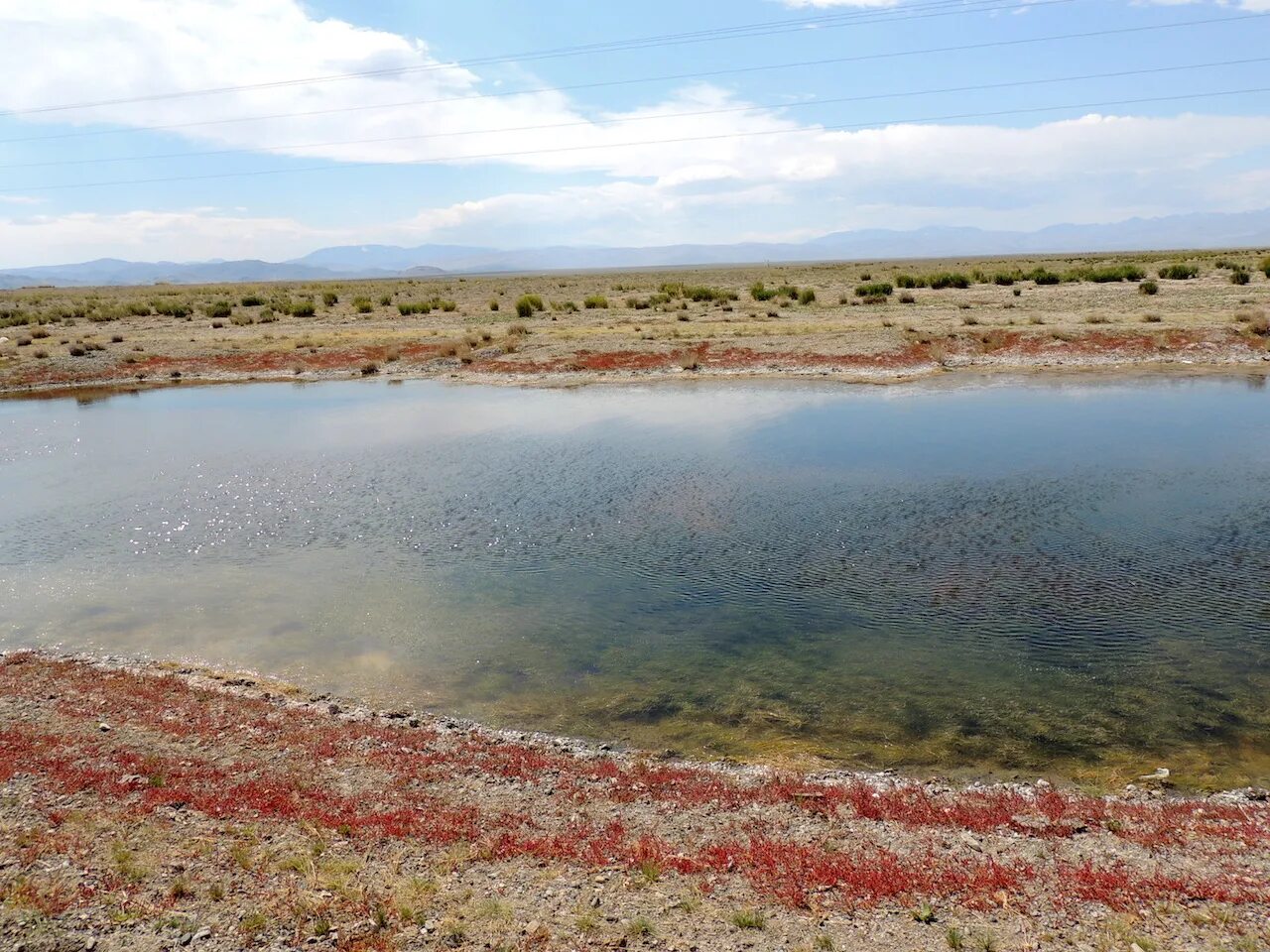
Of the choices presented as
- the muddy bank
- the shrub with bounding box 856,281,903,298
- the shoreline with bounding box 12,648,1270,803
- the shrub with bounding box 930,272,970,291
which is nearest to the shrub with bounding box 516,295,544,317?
the muddy bank

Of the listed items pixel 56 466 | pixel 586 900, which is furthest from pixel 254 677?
pixel 56 466

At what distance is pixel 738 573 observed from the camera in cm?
1769

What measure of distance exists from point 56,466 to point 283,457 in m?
8.28

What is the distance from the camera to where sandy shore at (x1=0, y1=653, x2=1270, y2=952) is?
7.41 m

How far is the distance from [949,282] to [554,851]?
77480 mm

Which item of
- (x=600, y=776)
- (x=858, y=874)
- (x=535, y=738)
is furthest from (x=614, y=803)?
(x=858, y=874)

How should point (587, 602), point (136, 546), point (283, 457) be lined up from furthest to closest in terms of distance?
1. point (283, 457)
2. point (136, 546)
3. point (587, 602)

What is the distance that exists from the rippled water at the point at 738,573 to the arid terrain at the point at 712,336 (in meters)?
11.2

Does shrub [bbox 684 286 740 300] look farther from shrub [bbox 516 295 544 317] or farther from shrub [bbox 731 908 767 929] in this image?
shrub [bbox 731 908 767 929]

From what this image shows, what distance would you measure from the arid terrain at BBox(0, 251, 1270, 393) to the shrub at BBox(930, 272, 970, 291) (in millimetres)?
271

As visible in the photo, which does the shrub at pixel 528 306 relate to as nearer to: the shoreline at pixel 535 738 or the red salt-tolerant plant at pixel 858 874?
the shoreline at pixel 535 738

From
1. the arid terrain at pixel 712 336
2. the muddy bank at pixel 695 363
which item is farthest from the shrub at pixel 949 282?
the muddy bank at pixel 695 363

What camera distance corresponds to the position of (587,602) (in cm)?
1662

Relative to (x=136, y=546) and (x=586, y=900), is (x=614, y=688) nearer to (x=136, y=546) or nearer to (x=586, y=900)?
(x=586, y=900)
